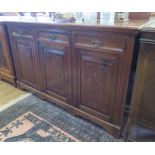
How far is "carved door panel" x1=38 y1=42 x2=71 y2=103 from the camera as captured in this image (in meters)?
1.43

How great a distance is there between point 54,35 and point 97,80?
0.56m

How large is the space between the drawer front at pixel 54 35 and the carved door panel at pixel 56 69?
0.15 feet

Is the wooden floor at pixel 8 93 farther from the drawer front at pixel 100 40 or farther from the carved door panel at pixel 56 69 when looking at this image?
the drawer front at pixel 100 40

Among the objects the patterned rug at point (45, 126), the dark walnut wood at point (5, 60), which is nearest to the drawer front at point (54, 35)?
the dark walnut wood at point (5, 60)

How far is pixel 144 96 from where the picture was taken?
1070 millimetres

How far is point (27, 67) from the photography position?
185 cm

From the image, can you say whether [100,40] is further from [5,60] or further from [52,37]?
[5,60]

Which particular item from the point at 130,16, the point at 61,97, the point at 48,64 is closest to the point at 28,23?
the point at 48,64

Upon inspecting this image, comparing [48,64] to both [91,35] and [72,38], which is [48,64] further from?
[91,35]

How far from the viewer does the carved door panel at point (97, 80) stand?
3.84 feet

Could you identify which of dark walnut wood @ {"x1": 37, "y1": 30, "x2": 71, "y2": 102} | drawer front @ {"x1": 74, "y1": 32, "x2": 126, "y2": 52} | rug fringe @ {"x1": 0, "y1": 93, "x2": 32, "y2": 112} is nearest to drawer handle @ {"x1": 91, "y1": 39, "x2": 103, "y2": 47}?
drawer front @ {"x1": 74, "y1": 32, "x2": 126, "y2": 52}

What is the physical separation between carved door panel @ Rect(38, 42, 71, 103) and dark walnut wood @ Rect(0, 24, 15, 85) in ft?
1.96

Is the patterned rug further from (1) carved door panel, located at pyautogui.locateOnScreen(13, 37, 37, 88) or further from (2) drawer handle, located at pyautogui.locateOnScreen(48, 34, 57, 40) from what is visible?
(2) drawer handle, located at pyautogui.locateOnScreen(48, 34, 57, 40)
